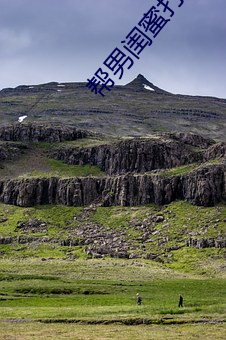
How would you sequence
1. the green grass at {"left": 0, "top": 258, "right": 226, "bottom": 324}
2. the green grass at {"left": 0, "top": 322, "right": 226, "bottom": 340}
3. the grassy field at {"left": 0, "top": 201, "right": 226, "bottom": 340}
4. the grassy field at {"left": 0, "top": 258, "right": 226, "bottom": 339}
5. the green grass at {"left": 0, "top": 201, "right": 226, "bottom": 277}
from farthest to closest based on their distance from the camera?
the green grass at {"left": 0, "top": 201, "right": 226, "bottom": 277} → the green grass at {"left": 0, "top": 258, "right": 226, "bottom": 324} → the grassy field at {"left": 0, "top": 201, "right": 226, "bottom": 340} → the grassy field at {"left": 0, "top": 258, "right": 226, "bottom": 339} → the green grass at {"left": 0, "top": 322, "right": 226, "bottom": 340}

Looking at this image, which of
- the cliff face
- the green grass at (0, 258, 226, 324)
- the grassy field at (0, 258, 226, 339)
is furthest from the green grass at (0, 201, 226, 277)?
the green grass at (0, 258, 226, 324)

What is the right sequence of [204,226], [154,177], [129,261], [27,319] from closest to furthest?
[27,319], [129,261], [204,226], [154,177]

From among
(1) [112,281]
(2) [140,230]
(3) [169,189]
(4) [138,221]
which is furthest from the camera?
(3) [169,189]

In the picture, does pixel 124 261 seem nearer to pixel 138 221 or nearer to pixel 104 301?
pixel 138 221

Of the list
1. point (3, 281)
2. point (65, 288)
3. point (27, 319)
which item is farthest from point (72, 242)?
point (27, 319)

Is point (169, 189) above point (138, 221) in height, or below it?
above

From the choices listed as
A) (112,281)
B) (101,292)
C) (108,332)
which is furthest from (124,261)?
(108,332)

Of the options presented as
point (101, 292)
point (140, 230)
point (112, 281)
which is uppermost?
point (140, 230)

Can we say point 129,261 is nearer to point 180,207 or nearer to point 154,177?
point 180,207

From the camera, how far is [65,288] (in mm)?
91062

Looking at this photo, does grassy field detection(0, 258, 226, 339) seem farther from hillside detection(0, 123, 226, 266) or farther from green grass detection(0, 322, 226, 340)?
hillside detection(0, 123, 226, 266)

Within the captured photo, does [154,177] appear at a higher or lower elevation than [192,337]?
higher

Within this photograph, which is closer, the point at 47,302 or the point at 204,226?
the point at 47,302

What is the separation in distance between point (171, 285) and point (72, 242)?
67796 millimetres
